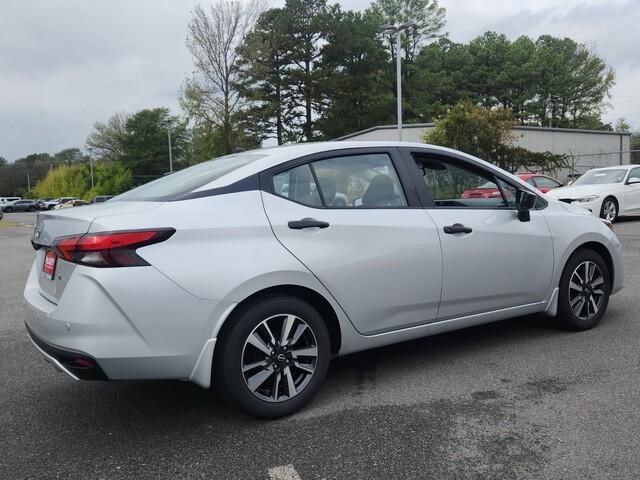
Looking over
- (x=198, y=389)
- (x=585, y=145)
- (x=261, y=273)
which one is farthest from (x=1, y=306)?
(x=585, y=145)

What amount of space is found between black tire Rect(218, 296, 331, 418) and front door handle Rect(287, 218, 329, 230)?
397 mm

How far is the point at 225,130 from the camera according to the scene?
30.5m

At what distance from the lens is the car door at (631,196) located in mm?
12922

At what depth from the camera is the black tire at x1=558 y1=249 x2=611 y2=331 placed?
436 centimetres

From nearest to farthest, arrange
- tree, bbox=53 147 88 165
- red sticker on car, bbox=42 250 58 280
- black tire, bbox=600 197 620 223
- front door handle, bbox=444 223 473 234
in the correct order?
red sticker on car, bbox=42 250 58 280 < front door handle, bbox=444 223 473 234 < black tire, bbox=600 197 620 223 < tree, bbox=53 147 88 165

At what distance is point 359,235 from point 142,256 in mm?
1254

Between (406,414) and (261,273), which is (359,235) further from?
(406,414)

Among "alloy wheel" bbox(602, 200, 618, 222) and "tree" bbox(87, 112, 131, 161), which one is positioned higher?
"tree" bbox(87, 112, 131, 161)

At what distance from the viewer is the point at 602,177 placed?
1337 cm

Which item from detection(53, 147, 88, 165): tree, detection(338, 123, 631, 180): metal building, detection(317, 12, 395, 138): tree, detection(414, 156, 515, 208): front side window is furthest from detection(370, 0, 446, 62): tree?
detection(53, 147, 88, 165): tree

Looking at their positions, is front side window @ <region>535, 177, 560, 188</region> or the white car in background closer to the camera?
the white car in background

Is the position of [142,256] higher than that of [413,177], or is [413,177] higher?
[413,177]

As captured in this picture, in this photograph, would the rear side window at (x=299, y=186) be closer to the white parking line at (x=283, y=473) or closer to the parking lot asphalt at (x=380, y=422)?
the parking lot asphalt at (x=380, y=422)

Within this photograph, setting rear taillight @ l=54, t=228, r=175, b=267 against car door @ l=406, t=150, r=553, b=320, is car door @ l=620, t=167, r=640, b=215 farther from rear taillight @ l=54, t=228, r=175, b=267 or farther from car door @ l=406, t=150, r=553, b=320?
rear taillight @ l=54, t=228, r=175, b=267
